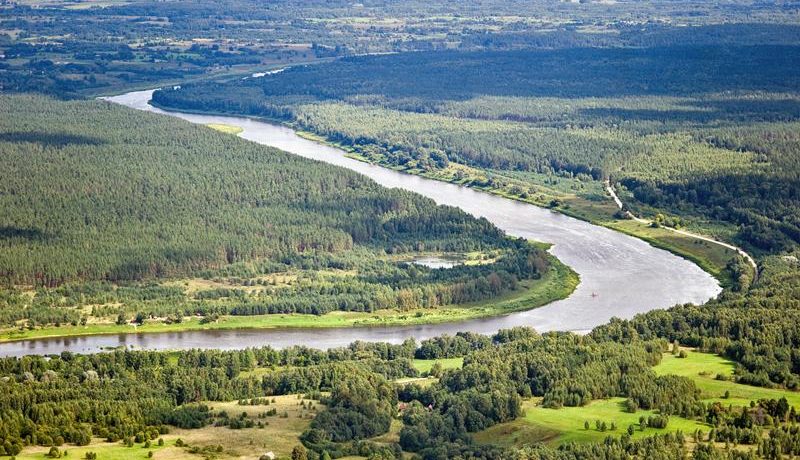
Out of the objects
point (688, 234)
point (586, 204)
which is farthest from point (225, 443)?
point (586, 204)

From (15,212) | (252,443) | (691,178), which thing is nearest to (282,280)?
(15,212)

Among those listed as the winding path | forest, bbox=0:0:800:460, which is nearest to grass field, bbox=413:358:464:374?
forest, bbox=0:0:800:460

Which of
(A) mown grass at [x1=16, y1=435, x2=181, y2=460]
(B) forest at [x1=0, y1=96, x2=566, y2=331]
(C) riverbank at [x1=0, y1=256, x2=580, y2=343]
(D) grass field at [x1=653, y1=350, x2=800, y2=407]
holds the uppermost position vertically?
(A) mown grass at [x1=16, y1=435, x2=181, y2=460]

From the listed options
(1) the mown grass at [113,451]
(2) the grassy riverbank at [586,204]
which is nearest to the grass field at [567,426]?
(1) the mown grass at [113,451]

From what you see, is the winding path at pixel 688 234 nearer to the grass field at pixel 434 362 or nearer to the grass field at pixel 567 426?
the grass field at pixel 434 362

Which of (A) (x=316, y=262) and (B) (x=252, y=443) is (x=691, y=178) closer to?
(A) (x=316, y=262)

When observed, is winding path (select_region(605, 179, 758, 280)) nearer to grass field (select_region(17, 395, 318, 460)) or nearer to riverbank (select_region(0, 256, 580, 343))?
riverbank (select_region(0, 256, 580, 343))
